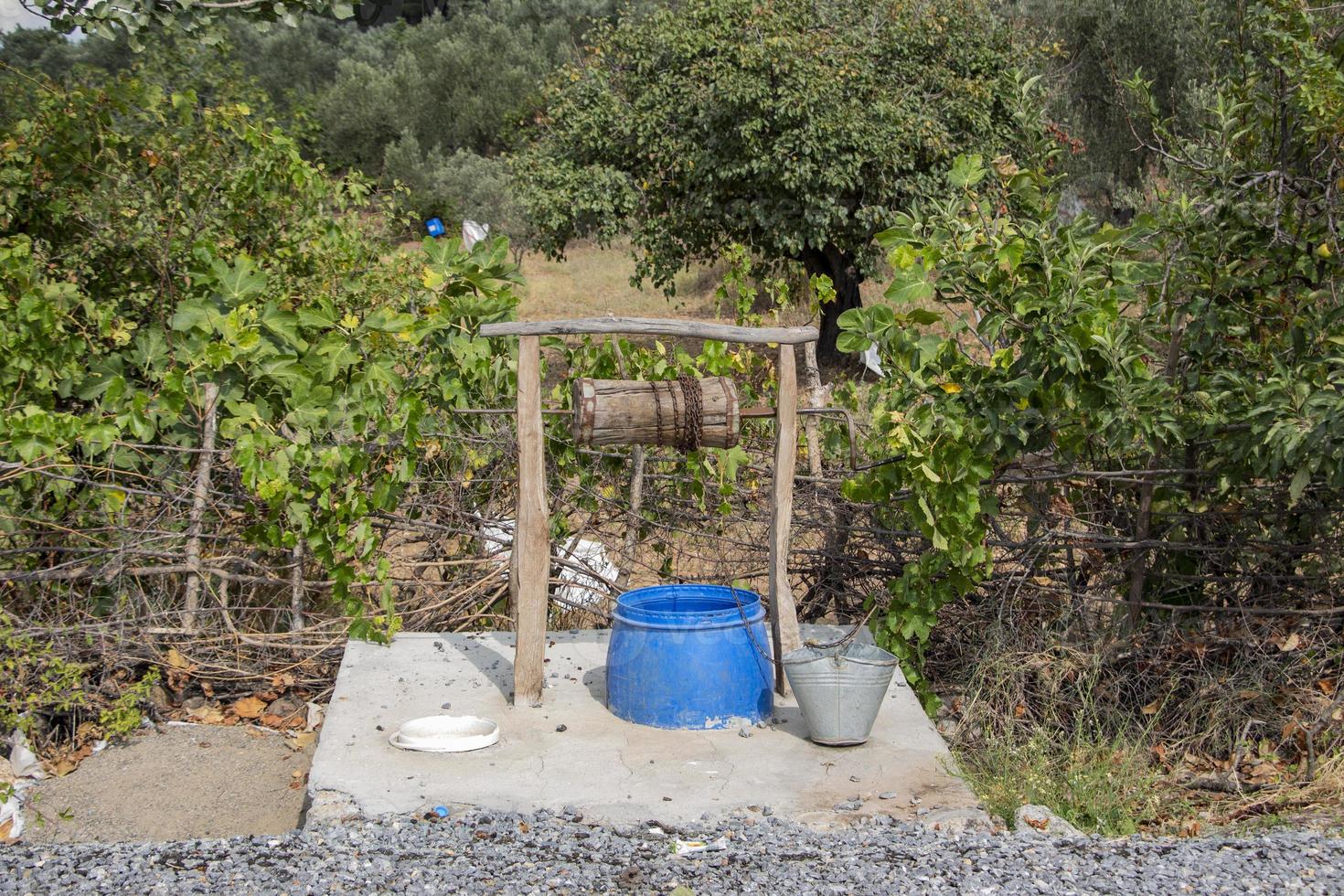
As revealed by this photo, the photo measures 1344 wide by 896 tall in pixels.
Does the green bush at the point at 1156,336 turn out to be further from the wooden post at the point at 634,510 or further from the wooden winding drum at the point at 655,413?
the wooden post at the point at 634,510

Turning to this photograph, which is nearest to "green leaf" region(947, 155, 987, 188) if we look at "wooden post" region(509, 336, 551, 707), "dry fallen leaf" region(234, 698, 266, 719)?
"wooden post" region(509, 336, 551, 707)

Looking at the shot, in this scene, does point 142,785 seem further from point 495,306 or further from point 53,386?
point 495,306

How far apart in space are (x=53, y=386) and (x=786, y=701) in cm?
347

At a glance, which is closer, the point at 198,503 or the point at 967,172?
the point at 967,172

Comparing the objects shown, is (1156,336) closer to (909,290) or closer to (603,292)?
(909,290)

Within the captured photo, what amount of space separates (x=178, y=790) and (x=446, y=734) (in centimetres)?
119

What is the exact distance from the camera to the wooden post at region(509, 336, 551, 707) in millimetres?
4539

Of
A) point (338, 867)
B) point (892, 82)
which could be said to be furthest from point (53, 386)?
point (892, 82)

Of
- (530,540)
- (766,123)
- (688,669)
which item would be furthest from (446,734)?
(766,123)

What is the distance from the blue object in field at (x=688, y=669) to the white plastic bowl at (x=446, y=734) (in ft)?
1.70

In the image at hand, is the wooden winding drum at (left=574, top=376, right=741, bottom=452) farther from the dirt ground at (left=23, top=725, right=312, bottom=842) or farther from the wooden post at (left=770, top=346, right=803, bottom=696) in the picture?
the dirt ground at (left=23, top=725, right=312, bottom=842)

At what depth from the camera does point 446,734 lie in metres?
4.26

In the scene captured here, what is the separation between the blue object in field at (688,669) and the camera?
4.38 meters

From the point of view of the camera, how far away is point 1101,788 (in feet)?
13.6
